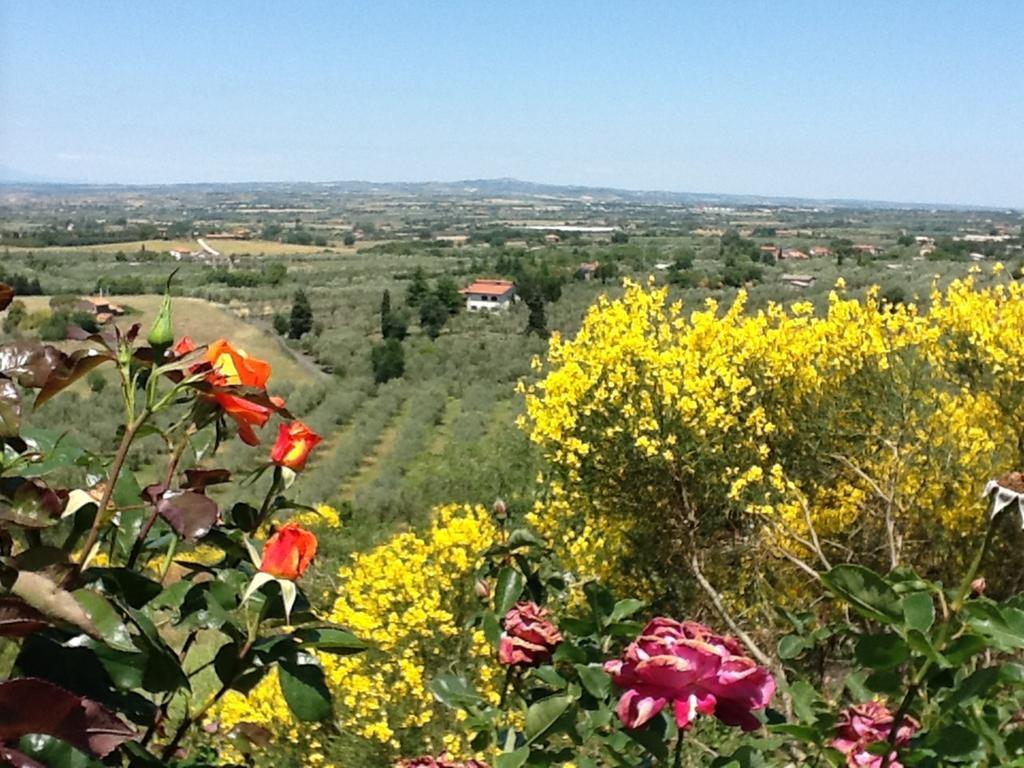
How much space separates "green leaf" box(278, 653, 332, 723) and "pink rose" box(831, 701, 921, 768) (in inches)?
27.6

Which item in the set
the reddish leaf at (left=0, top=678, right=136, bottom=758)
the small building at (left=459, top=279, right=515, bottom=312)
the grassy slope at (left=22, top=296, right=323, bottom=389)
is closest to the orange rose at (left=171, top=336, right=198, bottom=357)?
the reddish leaf at (left=0, top=678, right=136, bottom=758)

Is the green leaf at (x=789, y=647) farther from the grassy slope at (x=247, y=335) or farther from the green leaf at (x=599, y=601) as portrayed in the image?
the grassy slope at (x=247, y=335)

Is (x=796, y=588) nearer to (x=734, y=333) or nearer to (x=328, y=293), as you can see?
(x=734, y=333)

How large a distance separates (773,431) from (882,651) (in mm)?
5132

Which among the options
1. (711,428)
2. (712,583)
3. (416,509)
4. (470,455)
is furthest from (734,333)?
(416,509)

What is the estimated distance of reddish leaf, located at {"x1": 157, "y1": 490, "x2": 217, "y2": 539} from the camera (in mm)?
996

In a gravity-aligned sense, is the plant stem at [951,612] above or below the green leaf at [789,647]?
above

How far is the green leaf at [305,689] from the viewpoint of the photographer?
1.01 meters

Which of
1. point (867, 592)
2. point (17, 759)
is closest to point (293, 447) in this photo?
point (17, 759)

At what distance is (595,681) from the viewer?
48.2 inches

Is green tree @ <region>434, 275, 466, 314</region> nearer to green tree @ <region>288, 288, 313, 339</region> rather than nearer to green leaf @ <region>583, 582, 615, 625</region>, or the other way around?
green tree @ <region>288, 288, 313, 339</region>

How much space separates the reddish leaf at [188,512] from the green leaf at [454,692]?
546 mm

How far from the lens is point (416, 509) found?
2042cm

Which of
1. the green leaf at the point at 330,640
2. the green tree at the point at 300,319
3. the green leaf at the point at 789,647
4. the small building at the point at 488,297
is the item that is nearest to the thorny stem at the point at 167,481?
the green leaf at the point at 330,640
